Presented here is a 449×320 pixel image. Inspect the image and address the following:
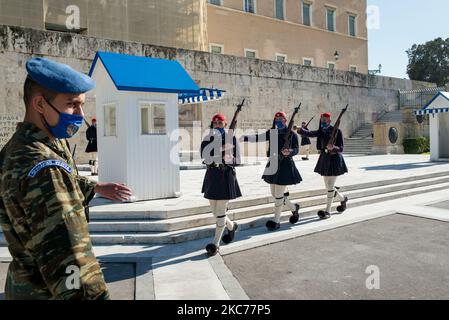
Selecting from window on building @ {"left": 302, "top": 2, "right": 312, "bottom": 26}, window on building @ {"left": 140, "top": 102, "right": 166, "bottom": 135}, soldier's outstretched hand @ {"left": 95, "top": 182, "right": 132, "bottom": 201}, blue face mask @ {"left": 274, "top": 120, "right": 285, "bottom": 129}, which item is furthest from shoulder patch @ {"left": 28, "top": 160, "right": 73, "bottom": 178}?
window on building @ {"left": 302, "top": 2, "right": 312, "bottom": 26}

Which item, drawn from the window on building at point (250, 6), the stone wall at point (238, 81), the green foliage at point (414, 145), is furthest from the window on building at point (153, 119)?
the window on building at point (250, 6)

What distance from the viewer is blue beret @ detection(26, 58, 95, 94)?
1941 millimetres

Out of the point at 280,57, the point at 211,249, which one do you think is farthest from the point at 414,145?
the point at 211,249

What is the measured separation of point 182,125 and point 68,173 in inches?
718

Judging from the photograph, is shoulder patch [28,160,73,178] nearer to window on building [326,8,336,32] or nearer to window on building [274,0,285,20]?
window on building [274,0,285,20]

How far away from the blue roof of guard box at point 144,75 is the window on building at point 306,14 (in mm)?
28974

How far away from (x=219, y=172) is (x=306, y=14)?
32600 millimetres

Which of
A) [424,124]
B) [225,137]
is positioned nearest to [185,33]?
[424,124]

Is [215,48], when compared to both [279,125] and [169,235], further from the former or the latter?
[169,235]

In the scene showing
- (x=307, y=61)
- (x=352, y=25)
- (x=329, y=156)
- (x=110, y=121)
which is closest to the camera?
(x=329, y=156)

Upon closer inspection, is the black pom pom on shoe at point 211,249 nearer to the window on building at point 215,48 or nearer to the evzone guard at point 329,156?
the evzone guard at point 329,156

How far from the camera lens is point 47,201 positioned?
5.70 ft

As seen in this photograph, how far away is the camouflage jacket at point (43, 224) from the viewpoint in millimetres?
1713

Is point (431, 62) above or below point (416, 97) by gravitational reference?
above
